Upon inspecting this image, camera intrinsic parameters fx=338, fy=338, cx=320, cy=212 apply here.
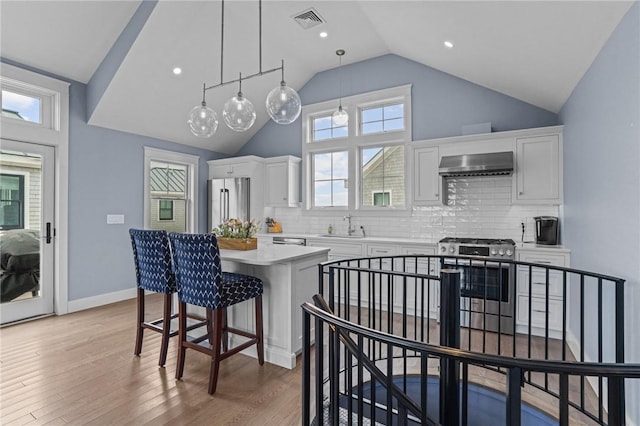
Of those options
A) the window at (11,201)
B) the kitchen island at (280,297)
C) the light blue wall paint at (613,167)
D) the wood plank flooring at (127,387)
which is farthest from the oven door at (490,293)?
the window at (11,201)

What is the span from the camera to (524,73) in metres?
3.46

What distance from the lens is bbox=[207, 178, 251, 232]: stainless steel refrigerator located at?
5914mm

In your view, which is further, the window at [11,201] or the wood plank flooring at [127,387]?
the window at [11,201]

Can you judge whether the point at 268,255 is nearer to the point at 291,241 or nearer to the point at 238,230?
the point at 238,230

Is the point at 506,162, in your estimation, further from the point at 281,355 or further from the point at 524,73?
the point at 281,355

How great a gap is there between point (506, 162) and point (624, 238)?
2.02m

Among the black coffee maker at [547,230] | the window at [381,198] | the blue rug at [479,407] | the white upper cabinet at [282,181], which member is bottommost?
the blue rug at [479,407]

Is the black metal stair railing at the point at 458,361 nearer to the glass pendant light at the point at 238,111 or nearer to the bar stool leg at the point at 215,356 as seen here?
the bar stool leg at the point at 215,356

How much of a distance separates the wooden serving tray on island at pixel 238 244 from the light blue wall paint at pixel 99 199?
7.89 ft

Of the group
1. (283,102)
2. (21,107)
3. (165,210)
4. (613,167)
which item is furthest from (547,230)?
(21,107)

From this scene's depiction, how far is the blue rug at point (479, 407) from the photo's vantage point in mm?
2068

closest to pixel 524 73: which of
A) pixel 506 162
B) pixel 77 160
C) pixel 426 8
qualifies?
pixel 506 162

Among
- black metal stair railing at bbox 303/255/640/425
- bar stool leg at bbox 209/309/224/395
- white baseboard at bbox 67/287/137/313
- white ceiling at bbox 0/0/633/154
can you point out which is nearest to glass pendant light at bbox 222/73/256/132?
black metal stair railing at bbox 303/255/640/425

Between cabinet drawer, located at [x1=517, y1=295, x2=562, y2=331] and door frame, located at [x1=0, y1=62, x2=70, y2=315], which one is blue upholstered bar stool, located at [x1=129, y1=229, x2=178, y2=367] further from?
cabinet drawer, located at [x1=517, y1=295, x2=562, y2=331]
